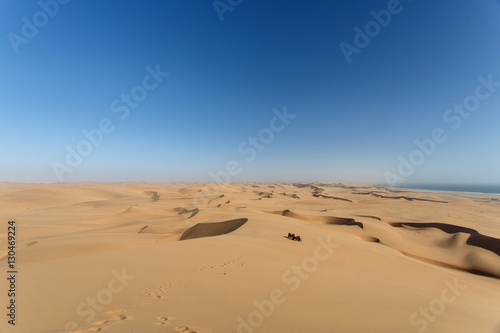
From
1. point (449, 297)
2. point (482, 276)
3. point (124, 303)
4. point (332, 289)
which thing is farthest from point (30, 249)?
point (482, 276)

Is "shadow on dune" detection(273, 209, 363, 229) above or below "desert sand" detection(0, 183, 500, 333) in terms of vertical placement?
below

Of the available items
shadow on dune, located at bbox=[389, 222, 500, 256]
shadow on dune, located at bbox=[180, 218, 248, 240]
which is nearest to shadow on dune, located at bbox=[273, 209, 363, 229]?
shadow on dune, located at bbox=[389, 222, 500, 256]

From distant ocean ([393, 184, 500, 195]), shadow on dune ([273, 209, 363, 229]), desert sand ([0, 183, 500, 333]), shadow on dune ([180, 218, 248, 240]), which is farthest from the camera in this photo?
distant ocean ([393, 184, 500, 195])

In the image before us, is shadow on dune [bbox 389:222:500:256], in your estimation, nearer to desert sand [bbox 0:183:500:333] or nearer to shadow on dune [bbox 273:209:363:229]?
desert sand [bbox 0:183:500:333]

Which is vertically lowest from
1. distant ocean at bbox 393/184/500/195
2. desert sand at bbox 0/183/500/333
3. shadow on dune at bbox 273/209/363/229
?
distant ocean at bbox 393/184/500/195

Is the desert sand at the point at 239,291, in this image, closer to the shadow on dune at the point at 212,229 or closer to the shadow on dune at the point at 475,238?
the shadow on dune at the point at 212,229

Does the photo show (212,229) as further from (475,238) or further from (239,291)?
(475,238)

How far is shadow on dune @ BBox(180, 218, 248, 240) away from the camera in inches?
480

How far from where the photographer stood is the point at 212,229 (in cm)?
1260

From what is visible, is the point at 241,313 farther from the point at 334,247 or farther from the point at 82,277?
the point at 334,247

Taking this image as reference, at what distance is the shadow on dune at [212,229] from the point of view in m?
12.2

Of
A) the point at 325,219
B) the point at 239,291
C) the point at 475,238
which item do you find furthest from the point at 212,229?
the point at 475,238

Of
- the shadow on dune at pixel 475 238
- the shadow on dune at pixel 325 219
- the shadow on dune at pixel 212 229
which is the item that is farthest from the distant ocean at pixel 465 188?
the shadow on dune at pixel 212 229

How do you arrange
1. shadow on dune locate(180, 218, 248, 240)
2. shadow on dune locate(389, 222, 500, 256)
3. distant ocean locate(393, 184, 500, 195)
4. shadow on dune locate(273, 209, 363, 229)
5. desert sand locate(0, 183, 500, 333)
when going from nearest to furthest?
1. desert sand locate(0, 183, 500, 333)
2. shadow on dune locate(389, 222, 500, 256)
3. shadow on dune locate(180, 218, 248, 240)
4. shadow on dune locate(273, 209, 363, 229)
5. distant ocean locate(393, 184, 500, 195)
